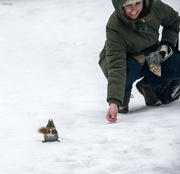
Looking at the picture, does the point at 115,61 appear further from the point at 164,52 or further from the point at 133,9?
the point at 164,52

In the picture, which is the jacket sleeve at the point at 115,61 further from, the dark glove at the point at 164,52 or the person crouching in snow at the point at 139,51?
the dark glove at the point at 164,52

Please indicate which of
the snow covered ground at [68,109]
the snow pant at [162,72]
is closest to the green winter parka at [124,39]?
the snow pant at [162,72]

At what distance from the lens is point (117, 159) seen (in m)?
2.62

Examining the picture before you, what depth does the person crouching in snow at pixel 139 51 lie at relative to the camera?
11.9 feet

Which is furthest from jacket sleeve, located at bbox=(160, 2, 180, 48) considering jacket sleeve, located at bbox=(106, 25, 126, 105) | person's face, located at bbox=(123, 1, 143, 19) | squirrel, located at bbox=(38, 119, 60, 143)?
squirrel, located at bbox=(38, 119, 60, 143)

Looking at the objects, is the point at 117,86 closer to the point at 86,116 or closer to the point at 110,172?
the point at 86,116

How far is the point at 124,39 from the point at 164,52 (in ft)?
1.65

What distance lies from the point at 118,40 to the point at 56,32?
18.3 ft

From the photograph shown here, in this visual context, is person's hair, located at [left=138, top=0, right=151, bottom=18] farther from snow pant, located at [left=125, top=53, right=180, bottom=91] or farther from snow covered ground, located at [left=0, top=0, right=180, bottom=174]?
snow covered ground, located at [left=0, top=0, right=180, bottom=174]

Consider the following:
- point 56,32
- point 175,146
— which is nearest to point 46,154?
point 175,146

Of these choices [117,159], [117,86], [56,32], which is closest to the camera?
[117,159]

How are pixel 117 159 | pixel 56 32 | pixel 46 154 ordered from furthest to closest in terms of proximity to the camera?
pixel 56 32 → pixel 46 154 → pixel 117 159

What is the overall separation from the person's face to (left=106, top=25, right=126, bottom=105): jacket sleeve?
0.23 metres

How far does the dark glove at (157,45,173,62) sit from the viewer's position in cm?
405
